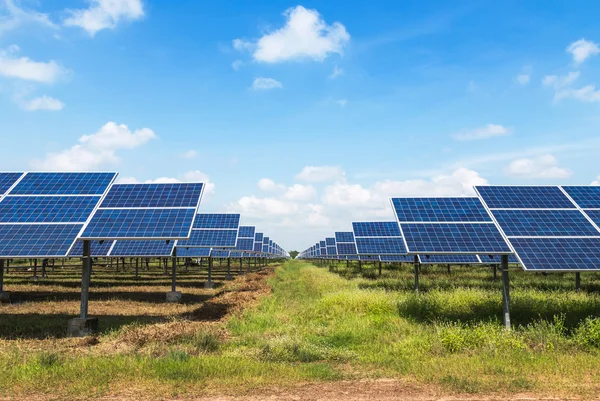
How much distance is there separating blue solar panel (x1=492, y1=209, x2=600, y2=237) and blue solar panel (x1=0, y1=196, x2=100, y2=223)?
46.9ft

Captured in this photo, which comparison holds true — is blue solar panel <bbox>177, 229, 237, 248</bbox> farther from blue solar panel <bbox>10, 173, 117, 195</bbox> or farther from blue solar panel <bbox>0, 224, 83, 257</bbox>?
blue solar panel <bbox>0, 224, 83, 257</bbox>

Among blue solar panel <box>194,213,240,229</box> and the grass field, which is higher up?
blue solar panel <box>194,213,240,229</box>

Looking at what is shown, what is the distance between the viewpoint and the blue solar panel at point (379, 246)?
117ft

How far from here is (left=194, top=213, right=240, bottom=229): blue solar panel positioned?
41.7 metres

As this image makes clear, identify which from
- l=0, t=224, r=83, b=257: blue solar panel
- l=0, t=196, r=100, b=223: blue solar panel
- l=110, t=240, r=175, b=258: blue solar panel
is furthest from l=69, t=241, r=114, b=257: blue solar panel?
l=0, t=224, r=83, b=257: blue solar panel

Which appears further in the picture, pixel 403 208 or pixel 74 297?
pixel 74 297

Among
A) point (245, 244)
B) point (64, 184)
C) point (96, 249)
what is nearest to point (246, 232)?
point (245, 244)


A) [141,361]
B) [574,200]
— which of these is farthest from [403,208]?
[141,361]

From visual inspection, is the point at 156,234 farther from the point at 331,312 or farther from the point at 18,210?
the point at 331,312

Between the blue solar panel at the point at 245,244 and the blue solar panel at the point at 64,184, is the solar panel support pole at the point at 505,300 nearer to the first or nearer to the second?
the blue solar panel at the point at 64,184

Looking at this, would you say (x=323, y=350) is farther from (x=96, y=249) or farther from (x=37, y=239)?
(x=96, y=249)

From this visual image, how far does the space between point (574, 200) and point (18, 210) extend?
816 inches

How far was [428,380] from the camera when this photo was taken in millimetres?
9430

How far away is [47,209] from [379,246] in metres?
26.5
